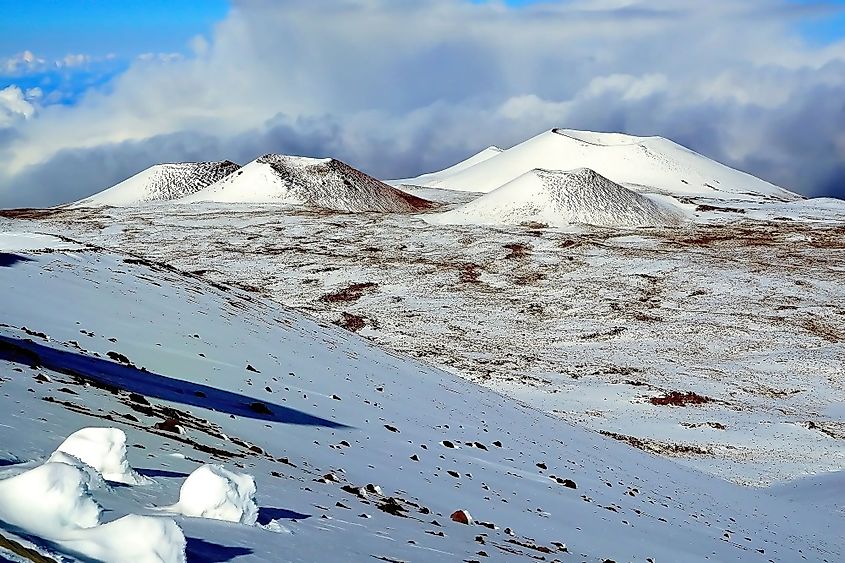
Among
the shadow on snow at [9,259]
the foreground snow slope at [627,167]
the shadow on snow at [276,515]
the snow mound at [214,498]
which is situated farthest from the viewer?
the foreground snow slope at [627,167]

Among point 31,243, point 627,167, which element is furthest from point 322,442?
point 627,167

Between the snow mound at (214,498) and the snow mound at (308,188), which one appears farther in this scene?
the snow mound at (308,188)

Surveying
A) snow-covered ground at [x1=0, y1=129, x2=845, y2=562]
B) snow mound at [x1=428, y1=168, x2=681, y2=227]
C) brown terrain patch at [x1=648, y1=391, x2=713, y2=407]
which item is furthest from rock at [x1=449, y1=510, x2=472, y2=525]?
snow mound at [x1=428, y1=168, x2=681, y2=227]

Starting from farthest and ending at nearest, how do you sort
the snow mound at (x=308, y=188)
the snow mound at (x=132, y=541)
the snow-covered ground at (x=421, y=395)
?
1. the snow mound at (x=308, y=188)
2. the snow-covered ground at (x=421, y=395)
3. the snow mound at (x=132, y=541)

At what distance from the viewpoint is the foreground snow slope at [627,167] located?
503 feet

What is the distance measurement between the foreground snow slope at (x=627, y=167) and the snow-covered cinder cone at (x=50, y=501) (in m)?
142

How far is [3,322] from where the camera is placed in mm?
18016

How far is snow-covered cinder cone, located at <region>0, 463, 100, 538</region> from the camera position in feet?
20.1

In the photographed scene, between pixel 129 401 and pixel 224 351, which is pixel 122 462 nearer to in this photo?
pixel 129 401

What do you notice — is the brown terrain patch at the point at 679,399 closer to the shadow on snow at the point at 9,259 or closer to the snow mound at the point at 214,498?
the shadow on snow at the point at 9,259

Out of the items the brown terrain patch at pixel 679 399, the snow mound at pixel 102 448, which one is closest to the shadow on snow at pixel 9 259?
the snow mound at pixel 102 448

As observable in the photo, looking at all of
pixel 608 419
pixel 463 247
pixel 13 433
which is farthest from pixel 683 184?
pixel 13 433

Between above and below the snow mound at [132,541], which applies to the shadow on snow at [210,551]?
below

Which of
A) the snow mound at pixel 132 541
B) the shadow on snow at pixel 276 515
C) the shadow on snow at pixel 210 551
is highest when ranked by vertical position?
the snow mound at pixel 132 541
